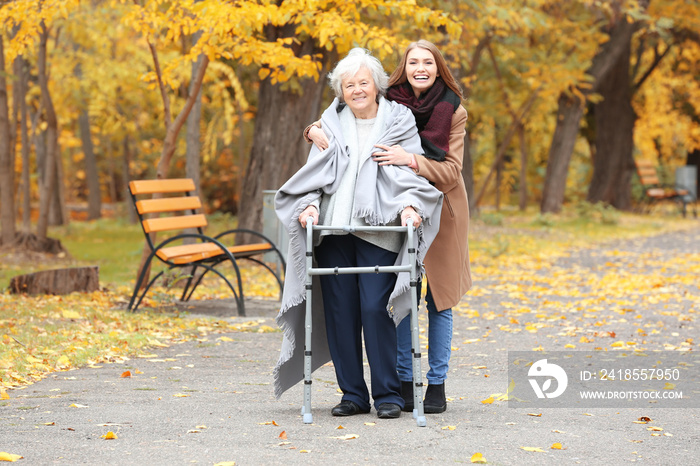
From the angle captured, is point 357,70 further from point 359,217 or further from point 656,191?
point 656,191

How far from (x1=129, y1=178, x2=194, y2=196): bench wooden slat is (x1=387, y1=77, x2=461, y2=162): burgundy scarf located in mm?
4020

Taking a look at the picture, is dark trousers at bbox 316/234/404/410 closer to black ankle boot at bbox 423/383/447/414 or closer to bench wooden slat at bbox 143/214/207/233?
black ankle boot at bbox 423/383/447/414

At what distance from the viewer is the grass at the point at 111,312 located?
5.89 m

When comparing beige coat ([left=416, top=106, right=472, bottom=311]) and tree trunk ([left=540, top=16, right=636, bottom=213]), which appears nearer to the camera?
beige coat ([left=416, top=106, right=472, bottom=311])

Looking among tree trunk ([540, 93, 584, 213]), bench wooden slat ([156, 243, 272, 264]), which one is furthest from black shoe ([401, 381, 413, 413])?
tree trunk ([540, 93, 584, 213])

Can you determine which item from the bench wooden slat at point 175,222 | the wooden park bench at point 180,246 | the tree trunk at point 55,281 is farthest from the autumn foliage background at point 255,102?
the bench wooden slat at point 175,222

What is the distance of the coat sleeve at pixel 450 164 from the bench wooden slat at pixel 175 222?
13.6 feet

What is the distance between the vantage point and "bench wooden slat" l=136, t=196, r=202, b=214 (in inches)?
315

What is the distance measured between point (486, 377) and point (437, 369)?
113 cm

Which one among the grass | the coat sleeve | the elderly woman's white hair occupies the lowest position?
the grass

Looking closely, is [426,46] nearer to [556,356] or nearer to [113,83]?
[556,356]

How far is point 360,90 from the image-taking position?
167 inches

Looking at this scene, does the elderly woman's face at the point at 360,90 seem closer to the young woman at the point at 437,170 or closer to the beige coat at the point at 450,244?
the young woman at the point at 437,170

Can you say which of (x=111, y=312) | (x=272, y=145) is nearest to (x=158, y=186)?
(x=111, y=312)
